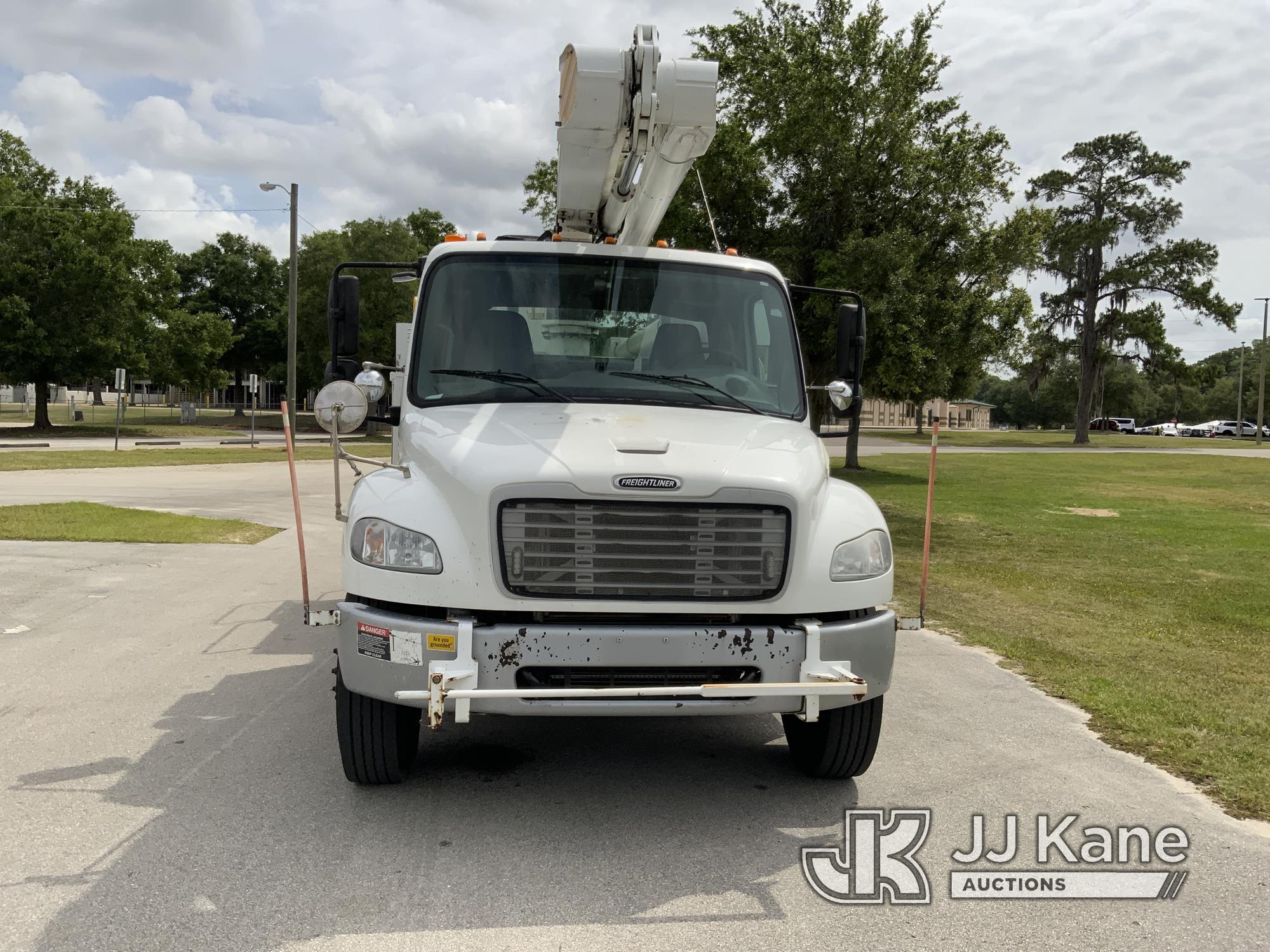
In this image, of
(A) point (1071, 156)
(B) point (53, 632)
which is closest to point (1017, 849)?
(B) point (53, 632)

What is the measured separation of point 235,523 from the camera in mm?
14703

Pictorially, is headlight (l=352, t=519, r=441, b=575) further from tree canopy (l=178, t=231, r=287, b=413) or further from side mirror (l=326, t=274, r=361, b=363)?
tree canopy (l=178, t=231, r=287, b=413)

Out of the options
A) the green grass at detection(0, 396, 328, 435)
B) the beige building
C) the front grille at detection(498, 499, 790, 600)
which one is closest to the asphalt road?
the front grille at detection(498, 499, 790, 600)

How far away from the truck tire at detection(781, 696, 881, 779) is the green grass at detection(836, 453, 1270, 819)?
1586 millimetres

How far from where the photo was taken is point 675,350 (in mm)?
5305

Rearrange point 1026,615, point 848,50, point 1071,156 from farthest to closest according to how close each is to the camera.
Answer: point 1071,156
point 848,50
point 1026,615

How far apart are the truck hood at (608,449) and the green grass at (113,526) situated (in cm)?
931

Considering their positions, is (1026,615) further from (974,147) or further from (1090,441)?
(1090,441)

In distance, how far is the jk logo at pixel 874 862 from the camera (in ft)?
12.1

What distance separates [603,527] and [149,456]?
28.8 meters

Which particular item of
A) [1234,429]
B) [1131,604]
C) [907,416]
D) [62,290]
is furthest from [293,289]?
[1234,429]

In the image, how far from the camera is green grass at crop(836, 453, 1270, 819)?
579 cm

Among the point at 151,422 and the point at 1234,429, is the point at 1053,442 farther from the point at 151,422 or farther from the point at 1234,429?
the point at 151,422

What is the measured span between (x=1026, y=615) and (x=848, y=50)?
526 inches
